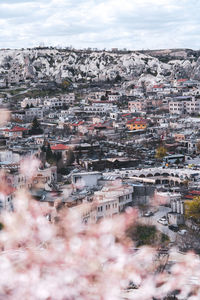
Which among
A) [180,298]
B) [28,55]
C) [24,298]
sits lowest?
[180,298]

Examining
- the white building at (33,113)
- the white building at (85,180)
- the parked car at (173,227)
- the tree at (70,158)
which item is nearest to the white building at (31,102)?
the white building at (33,113)

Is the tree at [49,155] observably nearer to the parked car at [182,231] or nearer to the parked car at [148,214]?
the parked car at [148,214]

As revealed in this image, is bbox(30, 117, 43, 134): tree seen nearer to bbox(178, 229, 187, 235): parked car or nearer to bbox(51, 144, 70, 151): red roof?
bbox(51, 144, 70, 151): red roof

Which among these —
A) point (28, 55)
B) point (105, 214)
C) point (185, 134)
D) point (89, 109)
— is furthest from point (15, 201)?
point (28, 55)

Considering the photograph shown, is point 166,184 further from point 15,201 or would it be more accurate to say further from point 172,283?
point 172,283

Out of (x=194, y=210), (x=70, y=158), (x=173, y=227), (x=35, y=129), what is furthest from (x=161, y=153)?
(x=35, y=129)

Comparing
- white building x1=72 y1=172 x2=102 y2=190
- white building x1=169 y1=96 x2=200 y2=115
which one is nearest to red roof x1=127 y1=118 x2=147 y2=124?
white building x1=169 y1=96 x2=200 y2=115
